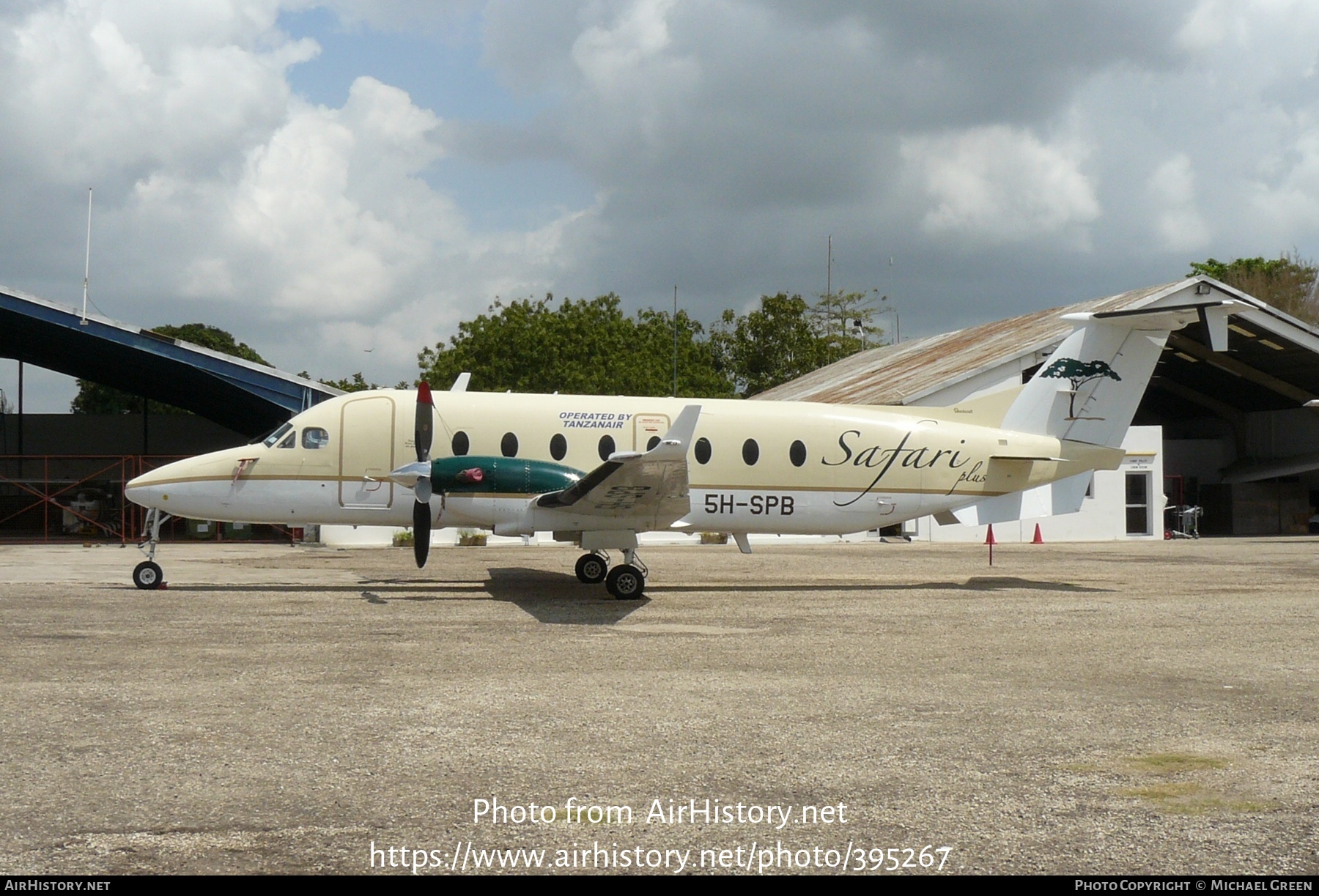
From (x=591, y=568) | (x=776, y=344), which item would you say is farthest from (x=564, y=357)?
(x=591, y=568)

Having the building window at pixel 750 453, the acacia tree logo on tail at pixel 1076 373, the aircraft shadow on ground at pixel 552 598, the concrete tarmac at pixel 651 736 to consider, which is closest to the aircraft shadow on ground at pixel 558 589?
the aircraft shadow on ground at pixel 552 598

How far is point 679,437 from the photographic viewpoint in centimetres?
1341

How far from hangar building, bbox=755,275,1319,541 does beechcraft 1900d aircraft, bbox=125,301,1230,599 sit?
380 inches

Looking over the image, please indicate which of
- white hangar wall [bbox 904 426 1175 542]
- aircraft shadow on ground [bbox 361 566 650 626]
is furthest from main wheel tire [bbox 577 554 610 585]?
white hangar wall [bbox 904 426 1175 542]

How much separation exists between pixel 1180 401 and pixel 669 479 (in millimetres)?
44037

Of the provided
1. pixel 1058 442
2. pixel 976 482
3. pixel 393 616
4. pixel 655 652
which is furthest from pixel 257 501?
pixel 1058 442

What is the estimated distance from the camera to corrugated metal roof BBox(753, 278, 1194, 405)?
1385 inches

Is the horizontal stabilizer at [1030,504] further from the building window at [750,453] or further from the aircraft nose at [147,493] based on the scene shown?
the aircraft nose at [147,493]

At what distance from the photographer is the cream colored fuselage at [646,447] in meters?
16.8

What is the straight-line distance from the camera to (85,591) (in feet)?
53.9

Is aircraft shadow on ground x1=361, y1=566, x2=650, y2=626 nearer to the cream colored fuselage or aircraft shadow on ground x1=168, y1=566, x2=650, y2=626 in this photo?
aircraft shadow on ground x1=168, y1=566, x2=650, y2=626

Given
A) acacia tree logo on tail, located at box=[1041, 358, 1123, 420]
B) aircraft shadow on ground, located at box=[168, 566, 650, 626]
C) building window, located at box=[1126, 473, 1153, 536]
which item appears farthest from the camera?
building window, located at box=[1126, 473, 1153, 536]

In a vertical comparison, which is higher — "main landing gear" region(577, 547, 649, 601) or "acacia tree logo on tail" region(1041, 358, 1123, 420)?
"acacia tree logo on tail" region(1041, 358, 1123, 420)

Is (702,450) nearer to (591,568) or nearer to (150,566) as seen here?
(591,568)
